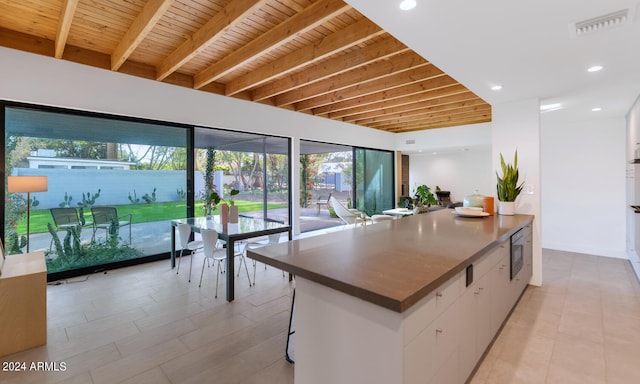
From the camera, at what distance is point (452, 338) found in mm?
1513

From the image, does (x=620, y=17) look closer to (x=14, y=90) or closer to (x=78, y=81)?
(x=78, y=81)

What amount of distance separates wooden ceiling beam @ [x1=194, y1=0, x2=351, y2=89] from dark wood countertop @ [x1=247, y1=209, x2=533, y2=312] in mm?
1903

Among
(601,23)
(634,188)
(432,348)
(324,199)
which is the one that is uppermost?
(601,23)

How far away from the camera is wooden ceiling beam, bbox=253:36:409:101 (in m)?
3.24

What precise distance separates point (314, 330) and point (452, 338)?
73cm

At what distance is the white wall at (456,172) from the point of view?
862 cm

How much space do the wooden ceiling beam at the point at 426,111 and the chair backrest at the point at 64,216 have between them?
18.7ft

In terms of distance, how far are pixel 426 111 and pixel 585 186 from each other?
3.08 meters

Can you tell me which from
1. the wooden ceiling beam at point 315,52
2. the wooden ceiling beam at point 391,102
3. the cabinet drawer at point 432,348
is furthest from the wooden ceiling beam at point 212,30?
the wooden ceiling beam at point 391,102

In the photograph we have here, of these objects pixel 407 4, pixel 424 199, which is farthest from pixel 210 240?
pixel 424 199

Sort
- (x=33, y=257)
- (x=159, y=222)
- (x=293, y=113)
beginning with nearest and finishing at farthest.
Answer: (x=33, y=257), (x=159, y=222), (x=293, y=113)

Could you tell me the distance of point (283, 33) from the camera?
294 centimetres

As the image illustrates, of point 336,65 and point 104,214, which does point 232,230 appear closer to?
point 104,214

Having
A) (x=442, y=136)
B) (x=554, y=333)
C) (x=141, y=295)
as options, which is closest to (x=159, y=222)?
(x=141, y=295)
